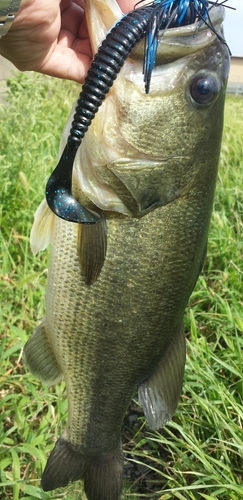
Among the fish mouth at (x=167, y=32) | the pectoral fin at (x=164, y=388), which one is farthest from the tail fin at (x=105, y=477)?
the fish mouth at (x=167, y=32)

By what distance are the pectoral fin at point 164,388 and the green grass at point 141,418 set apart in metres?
0.39

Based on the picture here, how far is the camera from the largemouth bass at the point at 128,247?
1.55 m

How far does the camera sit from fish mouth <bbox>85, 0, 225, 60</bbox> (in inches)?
56.9

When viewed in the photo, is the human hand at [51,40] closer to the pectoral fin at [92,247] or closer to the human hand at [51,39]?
the human hand at [51,39]

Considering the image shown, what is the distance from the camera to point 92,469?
2049mm

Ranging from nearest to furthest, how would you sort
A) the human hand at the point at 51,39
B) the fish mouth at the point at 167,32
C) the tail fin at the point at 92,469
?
the fish mouth at the point at 167,32
the human hand at the point at 51,39
the tail fin at the point at 92,469

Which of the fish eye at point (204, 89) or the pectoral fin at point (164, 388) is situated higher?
the fish eye at point (204, 89)

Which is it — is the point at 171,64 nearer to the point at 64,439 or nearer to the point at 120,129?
the point at 120,129

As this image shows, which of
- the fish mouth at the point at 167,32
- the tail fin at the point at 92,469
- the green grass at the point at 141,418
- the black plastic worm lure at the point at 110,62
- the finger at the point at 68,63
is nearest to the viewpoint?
the black plastic worm lure at the point at 110,62

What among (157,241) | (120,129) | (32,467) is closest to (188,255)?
(157,241)

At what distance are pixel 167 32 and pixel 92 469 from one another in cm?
154

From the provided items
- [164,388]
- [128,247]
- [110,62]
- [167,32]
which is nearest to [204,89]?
[167,32]

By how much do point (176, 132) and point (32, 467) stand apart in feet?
5.37

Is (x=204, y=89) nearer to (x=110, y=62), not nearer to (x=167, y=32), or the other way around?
(x=167, y=32)
